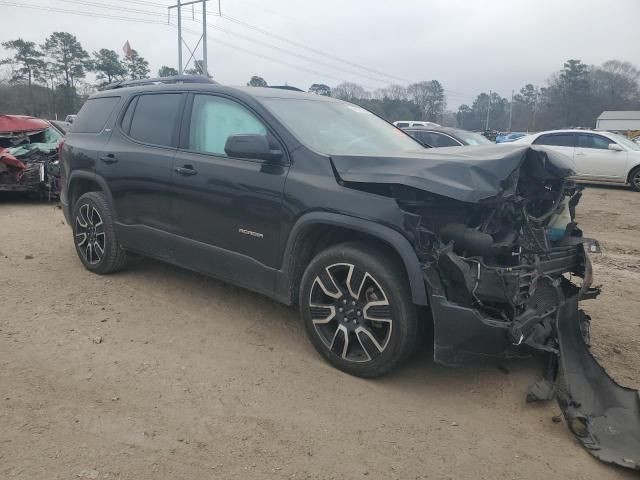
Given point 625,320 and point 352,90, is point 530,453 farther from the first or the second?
point 352,90

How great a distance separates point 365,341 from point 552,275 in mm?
1341

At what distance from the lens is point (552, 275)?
11.1ft

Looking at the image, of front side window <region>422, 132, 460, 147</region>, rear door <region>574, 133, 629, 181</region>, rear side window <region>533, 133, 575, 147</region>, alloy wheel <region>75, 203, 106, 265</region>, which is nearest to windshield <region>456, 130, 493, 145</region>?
front side window <region>422, 132, 460, 147</region>

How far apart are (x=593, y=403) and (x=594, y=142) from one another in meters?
12.5

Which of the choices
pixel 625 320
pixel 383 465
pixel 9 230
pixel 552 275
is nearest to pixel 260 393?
pixel 383 465

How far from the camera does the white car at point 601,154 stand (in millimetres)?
A: 13125

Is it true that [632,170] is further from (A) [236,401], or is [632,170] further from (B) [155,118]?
(A) [236,401]

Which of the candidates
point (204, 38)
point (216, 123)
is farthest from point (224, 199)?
point (204, 38)

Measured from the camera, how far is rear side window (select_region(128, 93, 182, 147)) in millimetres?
4395

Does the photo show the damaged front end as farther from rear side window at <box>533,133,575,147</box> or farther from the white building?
the white building

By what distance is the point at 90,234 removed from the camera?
203 inches

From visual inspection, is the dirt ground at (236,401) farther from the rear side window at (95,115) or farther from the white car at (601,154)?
the white car at (601,154)

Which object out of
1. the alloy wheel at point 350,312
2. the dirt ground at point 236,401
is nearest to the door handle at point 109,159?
the dirt ground at point 236,401

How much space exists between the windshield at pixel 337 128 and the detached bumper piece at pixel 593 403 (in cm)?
183
